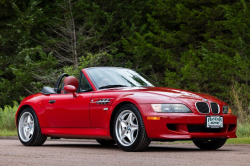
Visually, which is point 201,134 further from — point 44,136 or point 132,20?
point 132,20

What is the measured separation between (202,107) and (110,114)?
5.06 ft

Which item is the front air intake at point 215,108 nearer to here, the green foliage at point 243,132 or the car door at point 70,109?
the car door at point 70,109

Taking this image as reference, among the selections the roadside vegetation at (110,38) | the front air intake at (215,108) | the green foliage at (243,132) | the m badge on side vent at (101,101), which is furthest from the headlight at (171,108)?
the roadside vegetation at (110,38)

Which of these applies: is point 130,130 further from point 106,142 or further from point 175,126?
point 106,142

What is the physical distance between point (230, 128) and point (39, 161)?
346 cm

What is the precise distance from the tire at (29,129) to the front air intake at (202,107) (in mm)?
3525

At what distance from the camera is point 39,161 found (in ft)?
20.1

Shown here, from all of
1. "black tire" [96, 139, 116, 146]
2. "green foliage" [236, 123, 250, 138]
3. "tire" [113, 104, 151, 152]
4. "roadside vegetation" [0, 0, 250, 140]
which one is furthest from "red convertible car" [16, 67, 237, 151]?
"roadside vegetation" [0, 0, 250, 140]

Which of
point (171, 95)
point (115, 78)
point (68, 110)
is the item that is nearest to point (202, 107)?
point (171, 95)

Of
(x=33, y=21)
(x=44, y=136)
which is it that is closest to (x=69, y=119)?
(x=44, y=136)

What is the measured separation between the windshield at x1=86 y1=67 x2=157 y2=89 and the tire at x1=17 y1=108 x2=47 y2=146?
163 centimetres

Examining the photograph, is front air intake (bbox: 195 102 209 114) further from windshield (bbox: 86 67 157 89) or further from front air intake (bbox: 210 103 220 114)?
windshield (bbox: 86 67 157 89)

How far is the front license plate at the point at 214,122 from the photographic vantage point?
24.1 feet

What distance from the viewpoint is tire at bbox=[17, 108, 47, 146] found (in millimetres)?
9305
